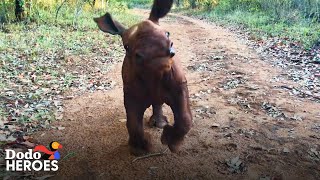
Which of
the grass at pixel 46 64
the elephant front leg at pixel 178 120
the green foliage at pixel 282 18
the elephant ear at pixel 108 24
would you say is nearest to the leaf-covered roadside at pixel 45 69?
the grass at pixel 46 64

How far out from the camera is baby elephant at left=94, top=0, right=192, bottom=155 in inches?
123

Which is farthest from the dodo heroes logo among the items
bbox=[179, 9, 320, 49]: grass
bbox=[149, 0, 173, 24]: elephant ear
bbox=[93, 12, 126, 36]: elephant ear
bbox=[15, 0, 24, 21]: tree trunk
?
bbox=[15, 0, 24, 21]: tree trunk

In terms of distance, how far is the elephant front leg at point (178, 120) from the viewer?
3.90 meters

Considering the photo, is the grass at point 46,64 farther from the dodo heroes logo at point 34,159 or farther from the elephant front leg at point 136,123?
the elephant front leg at point 136,123

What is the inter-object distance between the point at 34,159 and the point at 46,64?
17.9 ft

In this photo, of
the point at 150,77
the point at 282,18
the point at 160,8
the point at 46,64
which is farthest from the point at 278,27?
the point at 150,77

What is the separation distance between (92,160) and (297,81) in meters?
5.16

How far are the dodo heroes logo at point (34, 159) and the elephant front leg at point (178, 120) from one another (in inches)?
52.7

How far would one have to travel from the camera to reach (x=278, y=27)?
1593 centimetres

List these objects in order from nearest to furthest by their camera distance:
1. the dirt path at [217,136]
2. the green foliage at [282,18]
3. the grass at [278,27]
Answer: the dirt path at [217,136] < the grass at [278,27] < the green foliage at [282,18]

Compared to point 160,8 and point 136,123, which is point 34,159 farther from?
point 160,8

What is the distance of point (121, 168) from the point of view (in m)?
4.12

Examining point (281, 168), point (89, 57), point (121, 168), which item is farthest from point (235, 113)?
point (89, 57)

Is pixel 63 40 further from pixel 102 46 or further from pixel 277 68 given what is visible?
pixel 277 68
